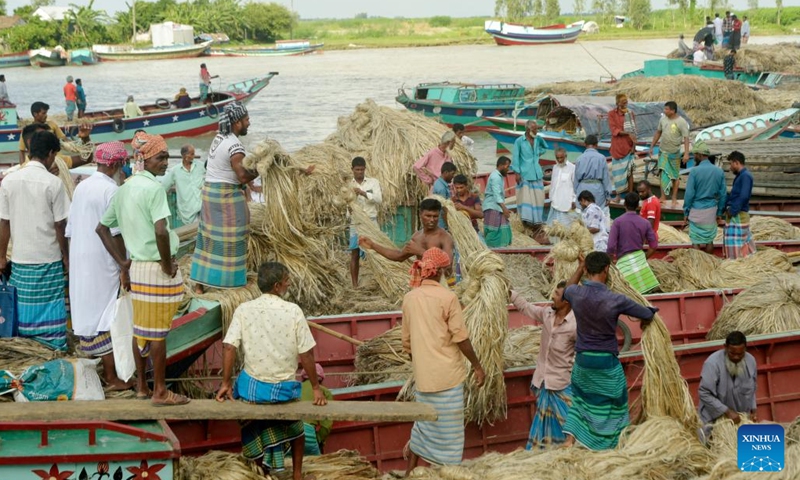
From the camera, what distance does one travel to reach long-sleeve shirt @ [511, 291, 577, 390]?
6.27 meters

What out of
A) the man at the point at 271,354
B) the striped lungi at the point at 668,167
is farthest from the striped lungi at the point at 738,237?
the man at the point at 271,354

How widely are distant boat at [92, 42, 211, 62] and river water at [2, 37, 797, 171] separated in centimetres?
131

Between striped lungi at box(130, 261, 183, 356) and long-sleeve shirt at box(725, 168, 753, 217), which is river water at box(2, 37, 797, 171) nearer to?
long-sleeve shirt at box(725, 168, 753, 217)

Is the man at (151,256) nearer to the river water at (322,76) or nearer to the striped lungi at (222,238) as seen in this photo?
the striped lungi at (222,238)

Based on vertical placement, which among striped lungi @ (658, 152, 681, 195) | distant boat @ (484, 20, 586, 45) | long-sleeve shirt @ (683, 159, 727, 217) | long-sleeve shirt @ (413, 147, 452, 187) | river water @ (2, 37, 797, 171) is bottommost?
river water @ (2, 37, 797, 171)

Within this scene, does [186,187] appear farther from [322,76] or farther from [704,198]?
[322,76]

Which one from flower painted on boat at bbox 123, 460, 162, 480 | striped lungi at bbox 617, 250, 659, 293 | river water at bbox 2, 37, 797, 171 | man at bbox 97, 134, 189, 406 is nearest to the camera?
flower painted on boat at bbox 123, 460, 162, 480

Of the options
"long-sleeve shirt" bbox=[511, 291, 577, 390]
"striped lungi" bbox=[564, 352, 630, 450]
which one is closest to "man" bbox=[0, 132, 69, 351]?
"long-sleeve shirt" bbox=[511, 291, 577, 390]

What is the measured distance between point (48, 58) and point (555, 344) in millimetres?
67607

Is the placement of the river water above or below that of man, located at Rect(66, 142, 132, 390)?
below

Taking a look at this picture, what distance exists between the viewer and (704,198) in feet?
34.0

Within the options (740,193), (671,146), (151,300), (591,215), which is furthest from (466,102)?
(151,300)

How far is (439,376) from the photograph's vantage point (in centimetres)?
569

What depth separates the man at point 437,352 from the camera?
5613mm
